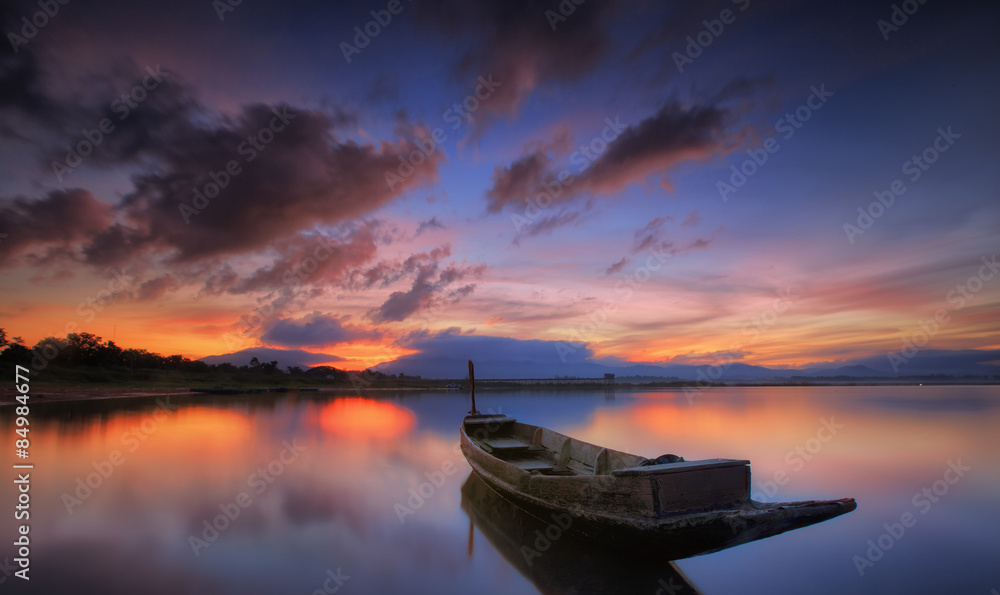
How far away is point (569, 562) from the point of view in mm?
6133

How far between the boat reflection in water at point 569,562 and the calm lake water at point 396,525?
28 millimetres

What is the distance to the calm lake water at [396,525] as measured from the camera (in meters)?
5.82

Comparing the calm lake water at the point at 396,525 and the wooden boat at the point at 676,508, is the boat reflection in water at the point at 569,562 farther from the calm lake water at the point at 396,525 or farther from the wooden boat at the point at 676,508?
the wooden boat at the point at 676,508

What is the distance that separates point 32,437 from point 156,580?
1441cm

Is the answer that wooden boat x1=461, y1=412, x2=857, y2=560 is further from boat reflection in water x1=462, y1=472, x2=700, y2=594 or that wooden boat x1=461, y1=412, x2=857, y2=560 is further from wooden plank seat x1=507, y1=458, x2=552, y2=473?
wooden plank seat x1=507, y1=458, x2=552, y2=473

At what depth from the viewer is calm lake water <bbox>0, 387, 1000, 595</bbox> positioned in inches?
229

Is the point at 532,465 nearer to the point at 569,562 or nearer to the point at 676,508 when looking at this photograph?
the point at 569,562

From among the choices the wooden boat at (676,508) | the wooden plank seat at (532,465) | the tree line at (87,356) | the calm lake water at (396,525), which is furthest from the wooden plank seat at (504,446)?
the tree line at (87,356)

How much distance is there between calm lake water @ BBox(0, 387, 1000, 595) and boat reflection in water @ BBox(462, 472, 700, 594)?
3 cm

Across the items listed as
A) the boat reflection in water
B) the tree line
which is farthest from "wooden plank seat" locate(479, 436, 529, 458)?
the tree line

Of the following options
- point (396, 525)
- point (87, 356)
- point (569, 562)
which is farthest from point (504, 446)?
point (87, 356)

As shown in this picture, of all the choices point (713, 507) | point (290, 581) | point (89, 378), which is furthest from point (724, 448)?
point (89, 378)

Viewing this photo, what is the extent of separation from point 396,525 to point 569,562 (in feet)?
11.4

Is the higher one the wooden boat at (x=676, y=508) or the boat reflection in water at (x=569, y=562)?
the wooden boat at (x=676, y=508)
